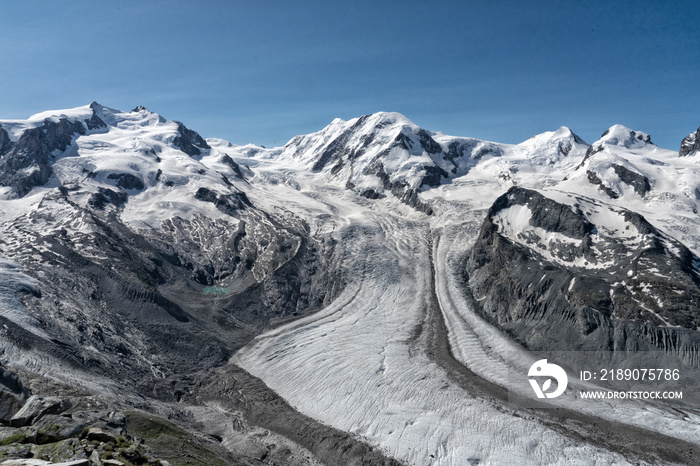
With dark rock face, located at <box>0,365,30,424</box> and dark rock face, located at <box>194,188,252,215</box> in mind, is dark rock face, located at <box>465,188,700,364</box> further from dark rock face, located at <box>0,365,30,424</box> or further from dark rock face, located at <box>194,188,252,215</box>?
dark rock face, located at <box>194,188,252,215</box>

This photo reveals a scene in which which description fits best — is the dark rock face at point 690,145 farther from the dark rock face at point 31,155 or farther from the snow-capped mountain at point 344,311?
the dark rock face at point 31,155

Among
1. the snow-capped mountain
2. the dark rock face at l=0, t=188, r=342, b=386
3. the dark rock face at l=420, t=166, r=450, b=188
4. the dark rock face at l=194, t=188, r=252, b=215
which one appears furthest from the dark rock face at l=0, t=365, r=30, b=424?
the dark rock face at l=420, t=166, r=450, b=188

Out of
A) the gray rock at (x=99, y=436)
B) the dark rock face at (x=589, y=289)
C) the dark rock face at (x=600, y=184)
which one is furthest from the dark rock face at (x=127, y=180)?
the dark rock face at (x=600, y=184)

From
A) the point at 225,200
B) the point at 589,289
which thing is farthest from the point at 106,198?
the point at 589,289

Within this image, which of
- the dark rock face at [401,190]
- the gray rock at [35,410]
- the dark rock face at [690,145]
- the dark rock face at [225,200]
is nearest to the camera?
the gray rock at [35,410]

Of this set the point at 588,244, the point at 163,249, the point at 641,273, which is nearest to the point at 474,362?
the point at 641,273

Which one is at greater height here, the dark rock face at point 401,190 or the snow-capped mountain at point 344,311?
the dark rock face at point 401,190

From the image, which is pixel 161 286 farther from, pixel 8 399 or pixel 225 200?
pixel 8 399
